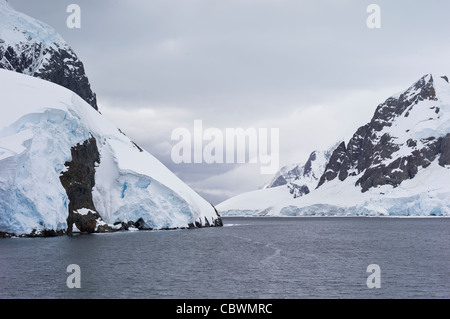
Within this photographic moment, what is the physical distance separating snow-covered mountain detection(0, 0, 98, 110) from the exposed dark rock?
94427mm

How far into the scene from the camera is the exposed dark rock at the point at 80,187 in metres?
73.1

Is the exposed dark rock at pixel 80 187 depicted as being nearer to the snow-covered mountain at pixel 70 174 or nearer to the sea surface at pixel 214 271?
the snow-covered mountain at pixel 70 174

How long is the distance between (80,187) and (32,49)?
358 ft

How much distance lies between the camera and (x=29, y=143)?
65.7 meters

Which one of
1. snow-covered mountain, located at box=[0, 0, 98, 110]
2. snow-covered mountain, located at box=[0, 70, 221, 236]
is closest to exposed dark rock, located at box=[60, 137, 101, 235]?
snow-covered mountain, located at box=[0, 70, 221, 236]

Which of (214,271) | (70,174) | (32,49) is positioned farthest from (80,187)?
(32,49)

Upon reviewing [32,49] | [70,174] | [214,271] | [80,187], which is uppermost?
[32,49]

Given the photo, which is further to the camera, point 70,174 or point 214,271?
point 70,174

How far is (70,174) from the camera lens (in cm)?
7412

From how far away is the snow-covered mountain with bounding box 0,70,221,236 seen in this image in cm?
6328

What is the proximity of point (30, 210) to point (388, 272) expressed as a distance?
45639 mm

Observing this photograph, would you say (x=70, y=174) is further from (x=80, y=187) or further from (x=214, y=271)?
(x=214, y=271)

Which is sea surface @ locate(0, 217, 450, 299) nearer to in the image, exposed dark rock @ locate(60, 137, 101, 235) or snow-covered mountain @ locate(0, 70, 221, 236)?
snow-covered mountain @ locate(0, 70, 221, 236)
